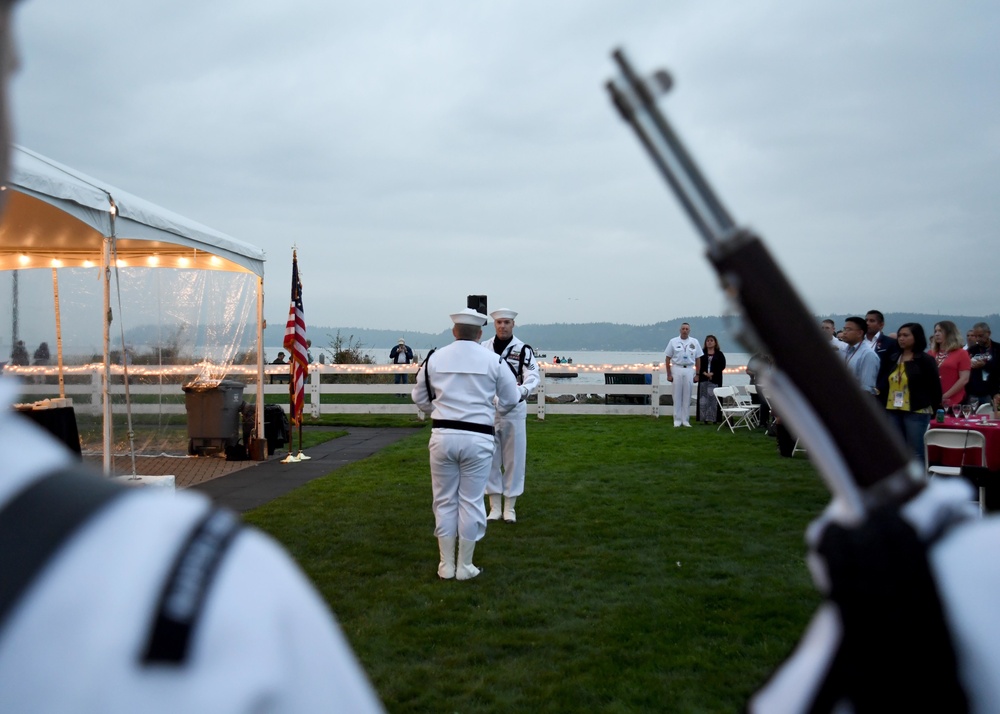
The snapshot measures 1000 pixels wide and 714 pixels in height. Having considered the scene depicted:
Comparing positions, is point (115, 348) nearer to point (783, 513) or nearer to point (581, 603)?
point (581, 603)

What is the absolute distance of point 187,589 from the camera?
58cm

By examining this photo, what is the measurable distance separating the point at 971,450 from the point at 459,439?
540cm

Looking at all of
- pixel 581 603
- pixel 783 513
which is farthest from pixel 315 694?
pixel 783 513

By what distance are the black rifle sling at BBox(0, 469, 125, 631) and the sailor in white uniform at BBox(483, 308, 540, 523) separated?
7.41 m

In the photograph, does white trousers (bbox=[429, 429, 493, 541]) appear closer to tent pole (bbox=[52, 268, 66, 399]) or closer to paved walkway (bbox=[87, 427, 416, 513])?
paved walkway (bbox=[87, 427, 416, 513])

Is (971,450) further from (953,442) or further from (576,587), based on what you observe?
(576,587)

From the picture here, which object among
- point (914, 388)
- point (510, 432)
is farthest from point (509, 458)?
point (914, 388)

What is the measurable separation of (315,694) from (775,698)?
2.00 feet

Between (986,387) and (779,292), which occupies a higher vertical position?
(779,292)

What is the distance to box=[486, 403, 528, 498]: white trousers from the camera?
8344 millimetres

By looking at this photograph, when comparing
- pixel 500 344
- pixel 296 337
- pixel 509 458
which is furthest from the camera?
pixel 296 337

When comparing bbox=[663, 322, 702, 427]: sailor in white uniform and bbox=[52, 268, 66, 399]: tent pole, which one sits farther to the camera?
bbox=[663, 322, 702, 427]: sailor in white uniform

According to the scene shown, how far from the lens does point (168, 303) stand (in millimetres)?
12227

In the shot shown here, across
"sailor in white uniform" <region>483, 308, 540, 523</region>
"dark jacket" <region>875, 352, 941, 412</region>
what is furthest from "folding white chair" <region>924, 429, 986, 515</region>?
"sailor in white uniform" <region>483, 308, 540, 523</region>
